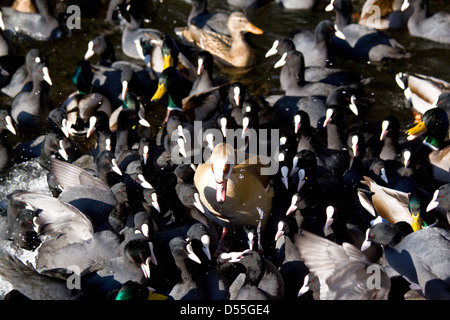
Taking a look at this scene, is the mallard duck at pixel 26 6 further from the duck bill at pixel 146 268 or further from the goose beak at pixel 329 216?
the goose beak at pixel 329 216

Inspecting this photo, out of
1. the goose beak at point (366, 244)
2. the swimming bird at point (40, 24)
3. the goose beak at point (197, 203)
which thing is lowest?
the goose beak at point (366, 244)

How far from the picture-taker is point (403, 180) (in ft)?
24.7

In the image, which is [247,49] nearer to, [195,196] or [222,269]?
[195,196]

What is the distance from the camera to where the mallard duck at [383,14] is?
11.3m

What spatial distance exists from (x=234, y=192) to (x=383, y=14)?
233 inches

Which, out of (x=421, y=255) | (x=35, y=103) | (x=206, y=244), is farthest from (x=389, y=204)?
(x=35, y=103)

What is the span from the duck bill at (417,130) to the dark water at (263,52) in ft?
2.65

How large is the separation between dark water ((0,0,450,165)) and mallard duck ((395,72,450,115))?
21 centimetres

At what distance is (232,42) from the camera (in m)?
10.8

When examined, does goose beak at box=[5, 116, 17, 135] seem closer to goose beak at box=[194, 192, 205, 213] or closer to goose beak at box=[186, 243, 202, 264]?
goose beak at box=[194, 192, 205, 213]

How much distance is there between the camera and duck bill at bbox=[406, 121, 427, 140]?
27.1 feet

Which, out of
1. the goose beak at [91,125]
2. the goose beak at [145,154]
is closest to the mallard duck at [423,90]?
the goose beak at [145,154]
